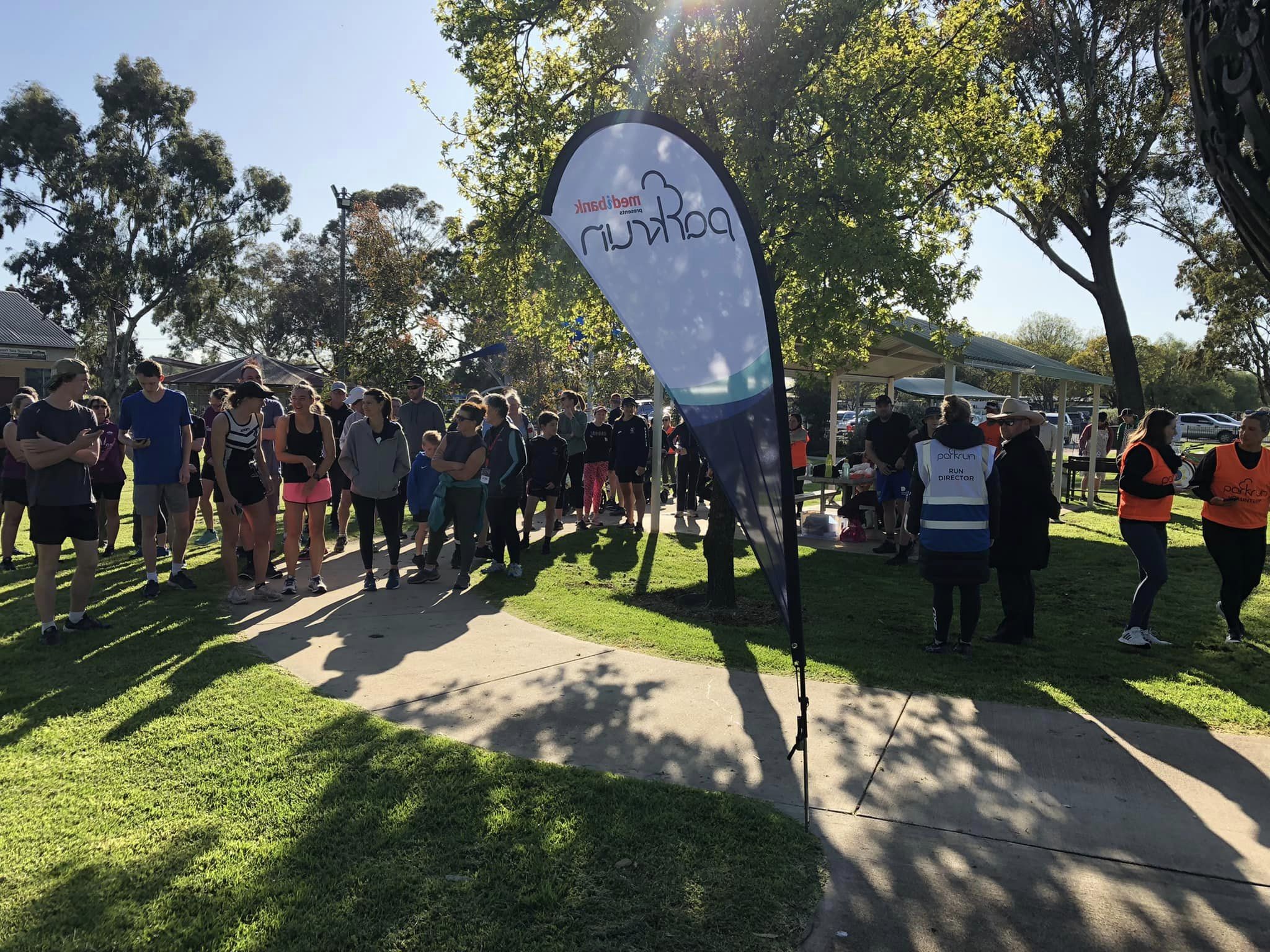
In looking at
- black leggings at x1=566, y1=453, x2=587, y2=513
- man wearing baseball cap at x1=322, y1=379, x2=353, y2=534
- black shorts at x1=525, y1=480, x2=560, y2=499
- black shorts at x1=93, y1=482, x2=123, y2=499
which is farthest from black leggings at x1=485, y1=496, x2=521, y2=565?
black shorts at x1=93, y1=482, x2=123, y2=499

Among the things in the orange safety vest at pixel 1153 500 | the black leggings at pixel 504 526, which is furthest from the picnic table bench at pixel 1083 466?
the black leggings at pixel 504 526

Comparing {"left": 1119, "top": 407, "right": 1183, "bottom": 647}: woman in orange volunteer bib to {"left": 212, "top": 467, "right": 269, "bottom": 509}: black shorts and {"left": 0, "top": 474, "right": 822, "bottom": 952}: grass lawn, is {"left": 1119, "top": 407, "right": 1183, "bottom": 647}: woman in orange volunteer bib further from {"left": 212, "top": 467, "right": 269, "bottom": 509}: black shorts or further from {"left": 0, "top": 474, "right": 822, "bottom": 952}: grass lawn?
{"left": 212, "top": 467, "right": 269, "bottom": 509}: black shorts

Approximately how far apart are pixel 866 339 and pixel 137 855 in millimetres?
8734

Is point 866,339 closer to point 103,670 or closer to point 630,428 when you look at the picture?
point 630,428

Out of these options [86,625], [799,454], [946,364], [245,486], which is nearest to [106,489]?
[245,486]

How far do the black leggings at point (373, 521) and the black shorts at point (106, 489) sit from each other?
2.88 meters

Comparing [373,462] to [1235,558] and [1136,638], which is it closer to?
[1136,638]

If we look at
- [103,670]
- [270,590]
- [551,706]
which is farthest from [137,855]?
[270,590]

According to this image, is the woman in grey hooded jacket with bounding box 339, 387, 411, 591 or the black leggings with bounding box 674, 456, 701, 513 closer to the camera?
the woman in grey hooded jacket with bounding box 339, 387, 411, 591

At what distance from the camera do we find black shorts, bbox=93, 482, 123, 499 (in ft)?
27.6

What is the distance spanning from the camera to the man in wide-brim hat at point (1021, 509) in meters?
5.97

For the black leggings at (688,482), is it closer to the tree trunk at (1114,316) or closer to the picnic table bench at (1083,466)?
the picnic table bench at (1083,466)

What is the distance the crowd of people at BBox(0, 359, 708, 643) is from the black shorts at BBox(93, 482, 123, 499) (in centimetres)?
2

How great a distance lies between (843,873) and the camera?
10.0 ft
